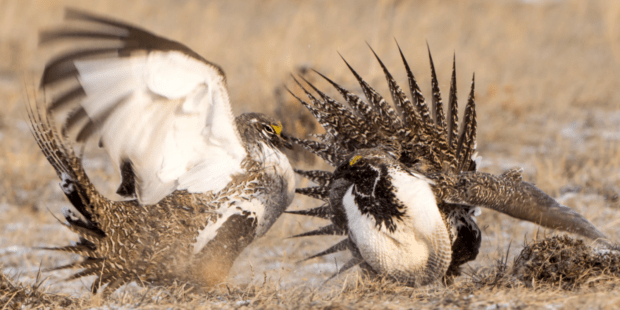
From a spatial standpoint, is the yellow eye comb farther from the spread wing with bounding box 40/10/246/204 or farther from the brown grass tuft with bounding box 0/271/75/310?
the brown grass tuft with bounding box 0/271/75/310

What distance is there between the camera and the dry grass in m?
2.98

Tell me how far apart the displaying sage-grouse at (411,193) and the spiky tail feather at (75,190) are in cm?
125

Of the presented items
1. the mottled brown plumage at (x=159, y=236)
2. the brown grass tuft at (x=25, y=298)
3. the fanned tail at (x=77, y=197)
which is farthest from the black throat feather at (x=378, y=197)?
the brown grass tuft at (x=25, y=298)

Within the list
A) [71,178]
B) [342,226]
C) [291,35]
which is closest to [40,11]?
[291,35]

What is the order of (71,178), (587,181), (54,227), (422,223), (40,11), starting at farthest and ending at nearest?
(40,11)
(587,181)
(54,227)
(71,178)
(422,223)

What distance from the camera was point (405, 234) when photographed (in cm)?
296

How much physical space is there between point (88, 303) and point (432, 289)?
1.71 meters

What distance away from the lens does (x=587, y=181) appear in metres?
5.20

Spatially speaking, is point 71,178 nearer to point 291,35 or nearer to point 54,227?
point 54,227

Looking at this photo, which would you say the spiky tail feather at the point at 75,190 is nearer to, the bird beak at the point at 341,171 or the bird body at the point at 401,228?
the bird beak at the point at 341,171

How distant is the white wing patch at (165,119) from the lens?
2809 mm

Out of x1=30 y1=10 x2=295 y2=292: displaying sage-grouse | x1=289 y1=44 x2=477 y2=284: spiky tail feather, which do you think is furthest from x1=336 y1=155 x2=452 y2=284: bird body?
x1=30 y1=10 x2=295 y2=292: displaying sage-grouse

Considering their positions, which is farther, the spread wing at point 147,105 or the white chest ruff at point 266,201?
the white chest ruff at point 266,201

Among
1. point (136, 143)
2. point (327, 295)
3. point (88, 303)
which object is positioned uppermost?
point (136, 143)
